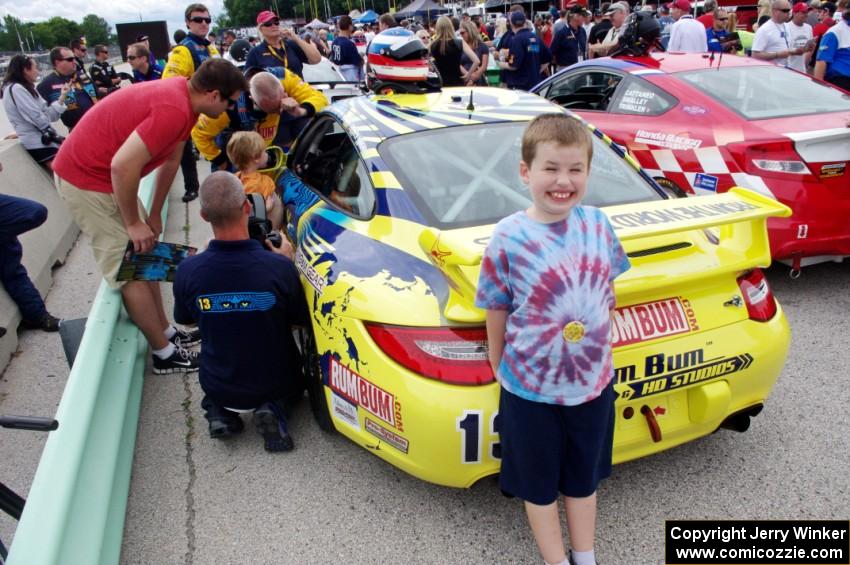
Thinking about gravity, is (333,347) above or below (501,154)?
below

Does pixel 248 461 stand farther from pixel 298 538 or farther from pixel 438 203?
pixel 438 203

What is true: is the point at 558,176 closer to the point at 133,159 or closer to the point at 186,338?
the point at 133,159

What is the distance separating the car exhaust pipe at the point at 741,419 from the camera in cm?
233

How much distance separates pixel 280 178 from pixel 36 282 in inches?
87.1

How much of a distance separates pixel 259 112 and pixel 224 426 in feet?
8.63

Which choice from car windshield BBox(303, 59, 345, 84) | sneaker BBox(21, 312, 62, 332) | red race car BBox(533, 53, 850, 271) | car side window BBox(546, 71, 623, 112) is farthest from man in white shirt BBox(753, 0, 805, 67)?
sneaker BBox(21, 312, 62, 332)

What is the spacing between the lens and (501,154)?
2.77 meters

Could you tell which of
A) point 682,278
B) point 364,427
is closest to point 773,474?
point 682,278

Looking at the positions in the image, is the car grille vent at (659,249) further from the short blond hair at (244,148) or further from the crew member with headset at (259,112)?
the crew member with headset at (259,112)

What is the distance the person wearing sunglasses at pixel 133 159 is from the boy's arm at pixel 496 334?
6.92 feet

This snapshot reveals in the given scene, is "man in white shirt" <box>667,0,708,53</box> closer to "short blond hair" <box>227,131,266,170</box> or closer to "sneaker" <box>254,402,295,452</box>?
"short blond hair" <box>227,131,266,170</box>

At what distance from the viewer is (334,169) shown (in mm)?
3242

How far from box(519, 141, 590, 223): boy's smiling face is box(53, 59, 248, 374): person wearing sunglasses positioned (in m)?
2.10

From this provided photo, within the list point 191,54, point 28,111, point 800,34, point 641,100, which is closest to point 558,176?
→ point 641,100
